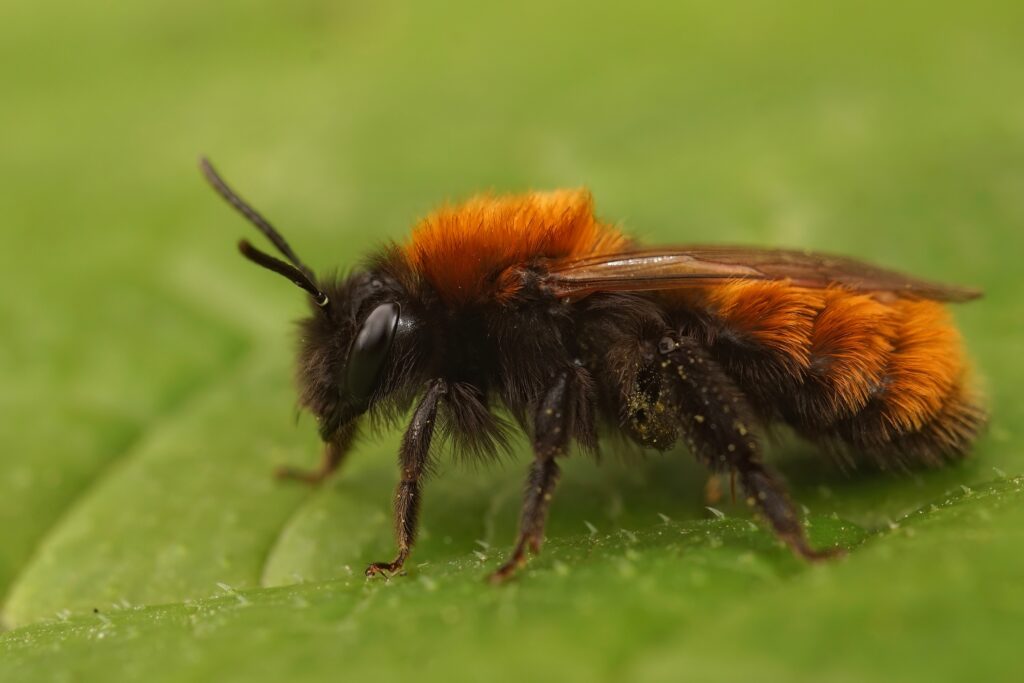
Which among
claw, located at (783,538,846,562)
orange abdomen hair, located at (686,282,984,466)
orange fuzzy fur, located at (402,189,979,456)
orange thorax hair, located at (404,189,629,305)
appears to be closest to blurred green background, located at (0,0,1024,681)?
claw, located at (783,538,846,562)

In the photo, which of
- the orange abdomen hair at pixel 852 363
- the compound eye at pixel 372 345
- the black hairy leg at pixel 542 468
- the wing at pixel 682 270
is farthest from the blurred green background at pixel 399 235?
the wing at pixel 682 270

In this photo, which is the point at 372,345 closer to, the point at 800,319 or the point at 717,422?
the point at 717,422

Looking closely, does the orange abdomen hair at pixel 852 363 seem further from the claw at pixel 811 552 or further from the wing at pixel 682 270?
the claw at pixel 811 552

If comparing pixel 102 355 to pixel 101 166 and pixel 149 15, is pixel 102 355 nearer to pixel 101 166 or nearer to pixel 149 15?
pixel 101 166

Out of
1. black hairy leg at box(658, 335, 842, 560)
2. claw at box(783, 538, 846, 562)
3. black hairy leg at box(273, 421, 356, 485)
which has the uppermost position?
black hairy leg at box(658, 335, 842, 560)

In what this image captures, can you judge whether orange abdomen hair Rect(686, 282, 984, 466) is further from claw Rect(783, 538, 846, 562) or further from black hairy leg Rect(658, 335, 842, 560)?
claw Rect(783, 538, 846, 562)
